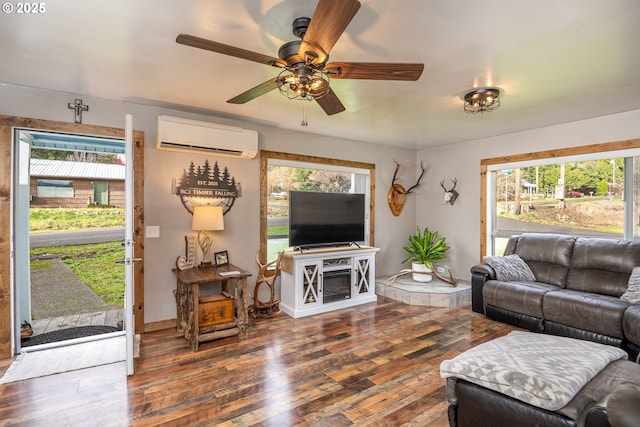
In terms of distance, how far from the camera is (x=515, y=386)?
1.59m

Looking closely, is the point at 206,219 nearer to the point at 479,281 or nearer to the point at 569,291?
the point at 479,281

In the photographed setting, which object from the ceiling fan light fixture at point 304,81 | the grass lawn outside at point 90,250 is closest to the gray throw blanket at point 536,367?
the ceiling fan light fixture at point 304,81

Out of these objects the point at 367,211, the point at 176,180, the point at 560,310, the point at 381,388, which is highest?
the point at 176,180

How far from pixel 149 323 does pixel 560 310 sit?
4.37 meters

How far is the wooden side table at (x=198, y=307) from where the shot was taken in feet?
10.1

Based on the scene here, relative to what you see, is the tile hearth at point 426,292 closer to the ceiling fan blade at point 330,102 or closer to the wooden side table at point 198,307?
the wooden side table at point 198,307

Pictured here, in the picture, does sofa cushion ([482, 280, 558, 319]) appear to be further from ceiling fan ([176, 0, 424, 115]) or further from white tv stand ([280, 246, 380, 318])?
ceiling fan ([176, 0, 424, 115])

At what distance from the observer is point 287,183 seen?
187 inches

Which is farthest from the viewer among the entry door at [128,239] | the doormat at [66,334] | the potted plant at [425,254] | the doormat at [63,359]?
the potted plant at [425,254]

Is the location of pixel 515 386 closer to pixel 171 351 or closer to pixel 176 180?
pixel 171 351

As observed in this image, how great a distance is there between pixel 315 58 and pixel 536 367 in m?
2.06

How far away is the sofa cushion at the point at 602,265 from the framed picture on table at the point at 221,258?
4.07 meters

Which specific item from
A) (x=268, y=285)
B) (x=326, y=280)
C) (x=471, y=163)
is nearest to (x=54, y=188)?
(x=268, y=285)

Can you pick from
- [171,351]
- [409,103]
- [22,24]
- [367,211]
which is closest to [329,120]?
[409,103]
